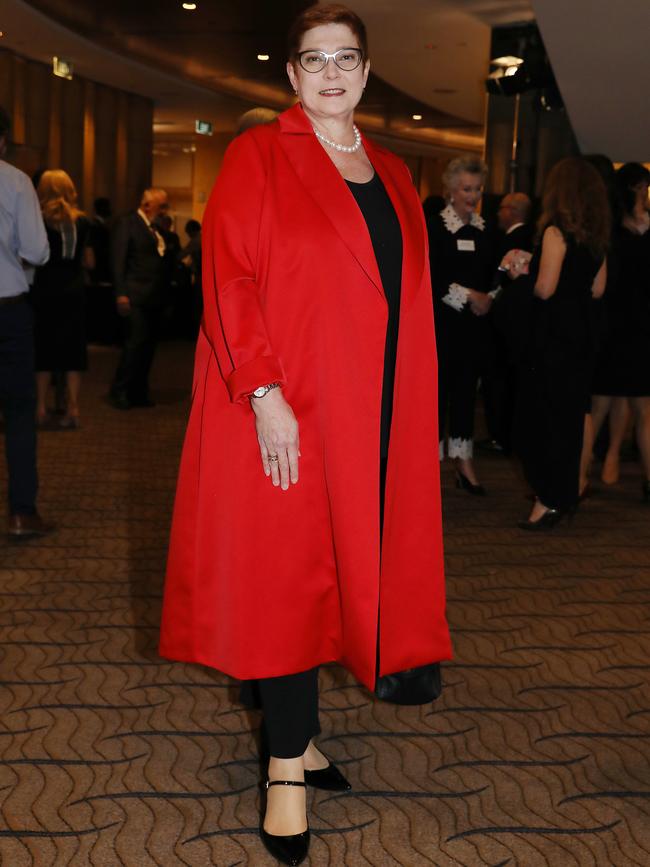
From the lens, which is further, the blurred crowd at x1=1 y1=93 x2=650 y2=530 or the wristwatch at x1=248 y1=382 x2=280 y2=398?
the blurred crowd at x1=1 y1=93 x2=650 y2=530

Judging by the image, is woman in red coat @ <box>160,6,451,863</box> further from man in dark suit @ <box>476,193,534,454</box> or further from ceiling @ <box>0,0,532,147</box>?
ceiling @ <box>0,0,532,147</box>

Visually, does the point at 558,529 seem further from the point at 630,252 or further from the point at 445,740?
the point at 445,740

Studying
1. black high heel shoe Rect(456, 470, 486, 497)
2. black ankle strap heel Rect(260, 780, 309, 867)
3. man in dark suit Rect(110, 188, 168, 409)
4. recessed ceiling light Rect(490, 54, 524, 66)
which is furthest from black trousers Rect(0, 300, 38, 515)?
recessed ceiling light Rect(490, 54, 524, 66)

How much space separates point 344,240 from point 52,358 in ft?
17.0

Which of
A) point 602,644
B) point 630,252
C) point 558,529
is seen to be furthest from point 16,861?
point 630,252

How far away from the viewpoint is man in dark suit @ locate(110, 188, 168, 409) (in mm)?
7617

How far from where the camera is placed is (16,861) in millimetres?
1977

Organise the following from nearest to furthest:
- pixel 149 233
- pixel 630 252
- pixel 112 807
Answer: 1. pixel 112 807
2. pixel 630 252
3. pixel 149 233

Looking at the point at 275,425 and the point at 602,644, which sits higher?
the point at 275,425

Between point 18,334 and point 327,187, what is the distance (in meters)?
2.54

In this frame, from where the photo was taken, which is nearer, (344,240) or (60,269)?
(344,240)

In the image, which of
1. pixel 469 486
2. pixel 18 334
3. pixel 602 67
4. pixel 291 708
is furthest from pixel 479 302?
pixel 602 67

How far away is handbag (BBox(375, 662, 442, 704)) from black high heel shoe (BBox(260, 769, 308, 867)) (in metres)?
0.26

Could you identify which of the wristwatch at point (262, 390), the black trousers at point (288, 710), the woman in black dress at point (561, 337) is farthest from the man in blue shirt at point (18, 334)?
the wristwatch at point (262, 390)
